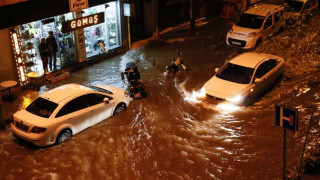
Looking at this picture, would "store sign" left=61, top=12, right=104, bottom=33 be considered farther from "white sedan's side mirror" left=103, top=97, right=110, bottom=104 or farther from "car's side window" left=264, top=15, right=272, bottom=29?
"car's side window" left=264, top=15, right=272, bottom=29

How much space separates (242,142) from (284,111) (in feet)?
12.0

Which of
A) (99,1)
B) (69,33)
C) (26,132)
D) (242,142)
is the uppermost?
(99,1)

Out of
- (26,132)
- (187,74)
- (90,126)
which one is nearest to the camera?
(26,132)

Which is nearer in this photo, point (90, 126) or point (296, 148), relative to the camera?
point (296, 148)

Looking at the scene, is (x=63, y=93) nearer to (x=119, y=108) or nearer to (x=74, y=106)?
(x=74, y=106)

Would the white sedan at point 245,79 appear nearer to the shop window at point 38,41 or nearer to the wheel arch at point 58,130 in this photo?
the wheel arch at point 58,130

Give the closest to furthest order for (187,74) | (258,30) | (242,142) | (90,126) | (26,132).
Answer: (26,132) → (242,142) → (90,126) → (187,74) → (258,30)

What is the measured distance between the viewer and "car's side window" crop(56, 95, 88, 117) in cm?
1168

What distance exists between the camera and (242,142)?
12109mm

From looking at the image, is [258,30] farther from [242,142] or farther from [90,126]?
[90,126]

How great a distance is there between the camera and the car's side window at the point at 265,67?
579 inches

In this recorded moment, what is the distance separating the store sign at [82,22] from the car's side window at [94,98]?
537 cm

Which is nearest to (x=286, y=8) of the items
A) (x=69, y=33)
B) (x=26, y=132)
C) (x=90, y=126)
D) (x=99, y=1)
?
(x=99, y=1)

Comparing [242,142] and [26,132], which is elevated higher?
[26,132]
